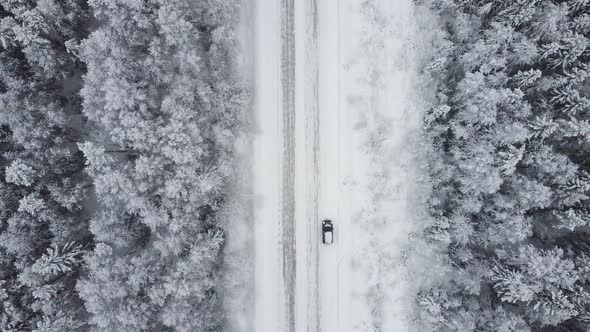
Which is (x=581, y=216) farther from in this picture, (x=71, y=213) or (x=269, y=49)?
(x=71, y=213)

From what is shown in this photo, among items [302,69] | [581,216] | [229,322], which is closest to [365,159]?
[302,69]

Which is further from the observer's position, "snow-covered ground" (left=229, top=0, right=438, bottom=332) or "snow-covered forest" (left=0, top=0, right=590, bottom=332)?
"snow-covered ground" (left=229, top=0, right=438, bottom=332)

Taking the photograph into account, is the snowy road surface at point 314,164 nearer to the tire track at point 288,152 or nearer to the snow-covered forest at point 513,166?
the tire track at point 288,152

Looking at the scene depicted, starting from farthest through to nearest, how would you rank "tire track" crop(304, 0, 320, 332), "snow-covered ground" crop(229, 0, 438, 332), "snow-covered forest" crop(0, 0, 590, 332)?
"tire track" crop(304, 0, 320, 332) → "snow-covered ground" crop(229, 0, 438, 332) → "snow-covered forest" crop(0, 0, 590, 332)

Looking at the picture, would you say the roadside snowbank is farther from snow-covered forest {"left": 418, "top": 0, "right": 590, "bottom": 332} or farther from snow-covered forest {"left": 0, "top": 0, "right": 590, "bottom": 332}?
snow-covered forest {"left": 418, "top": 0, "right": 590, "bottom": 332}

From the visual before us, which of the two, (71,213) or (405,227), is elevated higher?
(71,213)

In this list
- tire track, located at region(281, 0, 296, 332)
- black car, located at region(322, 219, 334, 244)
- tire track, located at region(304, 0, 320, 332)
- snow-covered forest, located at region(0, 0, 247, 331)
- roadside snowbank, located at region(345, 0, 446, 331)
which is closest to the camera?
snow-covered forest, located at region(0, 0, 247, 331)

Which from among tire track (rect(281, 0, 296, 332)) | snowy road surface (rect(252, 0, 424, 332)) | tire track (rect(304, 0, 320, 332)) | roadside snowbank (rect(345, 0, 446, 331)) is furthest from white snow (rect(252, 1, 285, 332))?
roadside snowbank (rect(345, 0, 446, 331))
